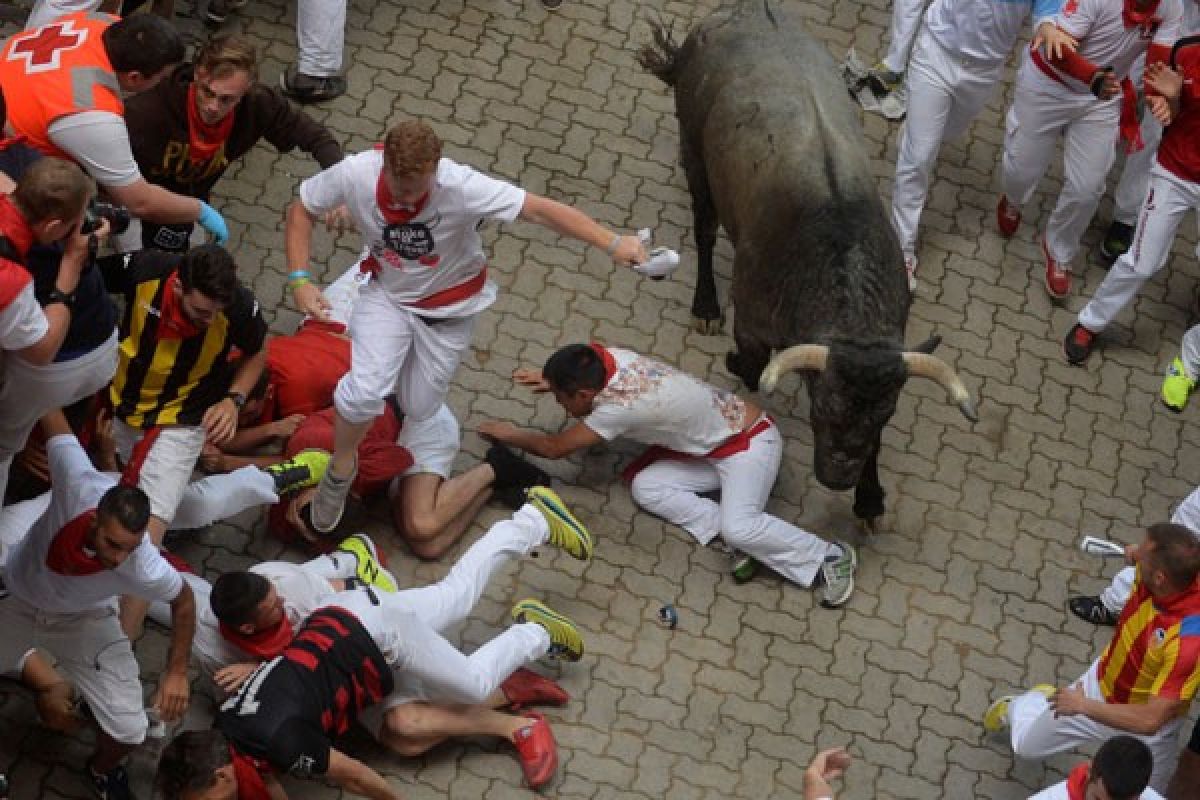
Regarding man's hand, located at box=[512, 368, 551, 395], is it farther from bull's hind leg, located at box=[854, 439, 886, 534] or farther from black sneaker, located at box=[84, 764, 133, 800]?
black sneaker, located at box=[84, 764, 133, 800]

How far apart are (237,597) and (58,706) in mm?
1035

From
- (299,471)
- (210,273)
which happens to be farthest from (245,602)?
(210,273)

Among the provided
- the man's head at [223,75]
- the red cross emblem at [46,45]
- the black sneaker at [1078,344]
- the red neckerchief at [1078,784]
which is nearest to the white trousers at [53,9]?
the red cross emblem at [46,45]

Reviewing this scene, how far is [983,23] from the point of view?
1089cm

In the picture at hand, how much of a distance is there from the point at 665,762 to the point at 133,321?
3.09 m

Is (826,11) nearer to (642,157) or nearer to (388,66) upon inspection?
(642,157)

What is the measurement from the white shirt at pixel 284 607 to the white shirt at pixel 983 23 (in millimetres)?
4935

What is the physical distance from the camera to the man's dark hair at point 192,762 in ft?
24.2

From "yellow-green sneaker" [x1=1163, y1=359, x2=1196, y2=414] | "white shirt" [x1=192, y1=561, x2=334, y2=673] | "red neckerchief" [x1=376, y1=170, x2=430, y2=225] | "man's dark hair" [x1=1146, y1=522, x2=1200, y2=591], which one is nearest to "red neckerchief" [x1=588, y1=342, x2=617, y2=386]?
"red neckerchief" [x1=376, y1=170, x2=430, y2=225]

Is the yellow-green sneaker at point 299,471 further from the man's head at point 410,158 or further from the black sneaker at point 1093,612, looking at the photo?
the black sneaker at point 1093,612

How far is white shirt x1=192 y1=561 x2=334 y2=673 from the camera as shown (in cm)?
825

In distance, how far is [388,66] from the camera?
38.7ft

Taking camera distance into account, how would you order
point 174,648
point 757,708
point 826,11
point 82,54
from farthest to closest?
1. point 826,11
2. point 757,708
3. point 82,54
4. point 174,648

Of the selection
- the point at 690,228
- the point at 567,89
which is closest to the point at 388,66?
the point at 567,89
